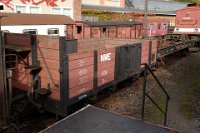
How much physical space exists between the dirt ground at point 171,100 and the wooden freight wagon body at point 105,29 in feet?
26.1

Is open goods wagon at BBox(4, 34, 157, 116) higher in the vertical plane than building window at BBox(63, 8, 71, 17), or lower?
lower

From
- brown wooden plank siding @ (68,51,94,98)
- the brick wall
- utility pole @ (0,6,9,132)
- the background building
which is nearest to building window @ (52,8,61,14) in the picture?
the background building

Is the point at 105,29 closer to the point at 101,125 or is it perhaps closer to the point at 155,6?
the point at 101,125

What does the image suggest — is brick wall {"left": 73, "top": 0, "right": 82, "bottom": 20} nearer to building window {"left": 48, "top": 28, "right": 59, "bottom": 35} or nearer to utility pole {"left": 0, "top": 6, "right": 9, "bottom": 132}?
building window {"left": 48, "top": 28, "right": 59, "bottom": 35}

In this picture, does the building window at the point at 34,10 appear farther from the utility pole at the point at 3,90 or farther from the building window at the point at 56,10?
the utility pole at the point at 3,90

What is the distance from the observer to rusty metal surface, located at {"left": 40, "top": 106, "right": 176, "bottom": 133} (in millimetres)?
4129

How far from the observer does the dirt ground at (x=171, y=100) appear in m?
7.62

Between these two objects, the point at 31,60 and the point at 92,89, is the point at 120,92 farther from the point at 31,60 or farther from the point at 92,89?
the point at 31,60

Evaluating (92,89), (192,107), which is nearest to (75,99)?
(92,89)

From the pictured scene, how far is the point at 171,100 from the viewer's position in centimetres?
936

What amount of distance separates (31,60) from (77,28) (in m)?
13.9

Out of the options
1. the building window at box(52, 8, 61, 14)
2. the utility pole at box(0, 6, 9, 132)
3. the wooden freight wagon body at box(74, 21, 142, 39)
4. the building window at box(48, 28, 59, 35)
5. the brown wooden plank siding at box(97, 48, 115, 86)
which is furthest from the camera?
the building window at box(52, 8, 61, 14)

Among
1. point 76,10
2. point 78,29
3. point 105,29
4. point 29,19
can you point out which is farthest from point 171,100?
point 76,10

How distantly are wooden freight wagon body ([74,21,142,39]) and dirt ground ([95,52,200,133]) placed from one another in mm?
7967
